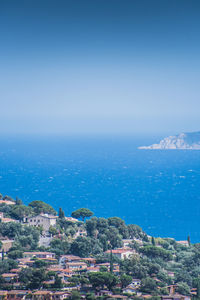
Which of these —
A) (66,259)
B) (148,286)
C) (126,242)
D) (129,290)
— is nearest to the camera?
(129,290)

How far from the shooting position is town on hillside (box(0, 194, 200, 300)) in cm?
2623

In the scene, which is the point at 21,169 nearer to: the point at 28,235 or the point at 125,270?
the point at 28,235

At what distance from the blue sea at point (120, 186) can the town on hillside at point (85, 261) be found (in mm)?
16077

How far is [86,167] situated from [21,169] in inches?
739

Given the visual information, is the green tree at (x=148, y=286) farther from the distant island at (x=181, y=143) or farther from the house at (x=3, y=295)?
the distant island at (x=181, y=143)

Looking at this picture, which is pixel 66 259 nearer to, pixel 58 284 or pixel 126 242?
pixel 58 284

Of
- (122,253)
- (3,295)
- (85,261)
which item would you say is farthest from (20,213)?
(3,295)

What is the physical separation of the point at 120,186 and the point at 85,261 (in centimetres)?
6025

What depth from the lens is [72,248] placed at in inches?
1339

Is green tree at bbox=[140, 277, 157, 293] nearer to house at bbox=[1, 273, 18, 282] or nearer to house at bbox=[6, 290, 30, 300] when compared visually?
house at bbox=[6, 290, 30, 300]

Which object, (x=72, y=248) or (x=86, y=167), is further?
(x=86, y=167)

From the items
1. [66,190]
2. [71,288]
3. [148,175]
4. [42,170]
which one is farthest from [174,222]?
[42,170]

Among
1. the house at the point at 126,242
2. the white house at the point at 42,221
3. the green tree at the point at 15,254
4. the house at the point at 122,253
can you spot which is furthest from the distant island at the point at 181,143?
the green tree at the point at 15,254

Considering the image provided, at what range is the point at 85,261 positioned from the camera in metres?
31.8
